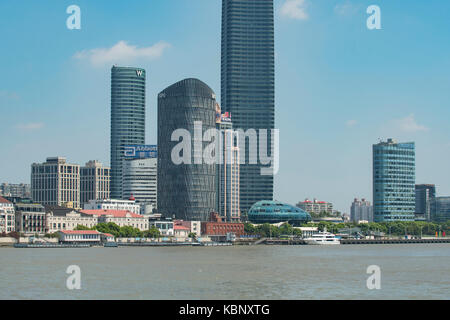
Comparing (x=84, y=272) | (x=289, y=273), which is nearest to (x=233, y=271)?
(x=289, y=273)

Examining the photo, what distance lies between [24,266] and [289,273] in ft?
131

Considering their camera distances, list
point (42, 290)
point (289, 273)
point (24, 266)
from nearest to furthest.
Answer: point (42, 290)
point (289, 273)
point (24, 266)
